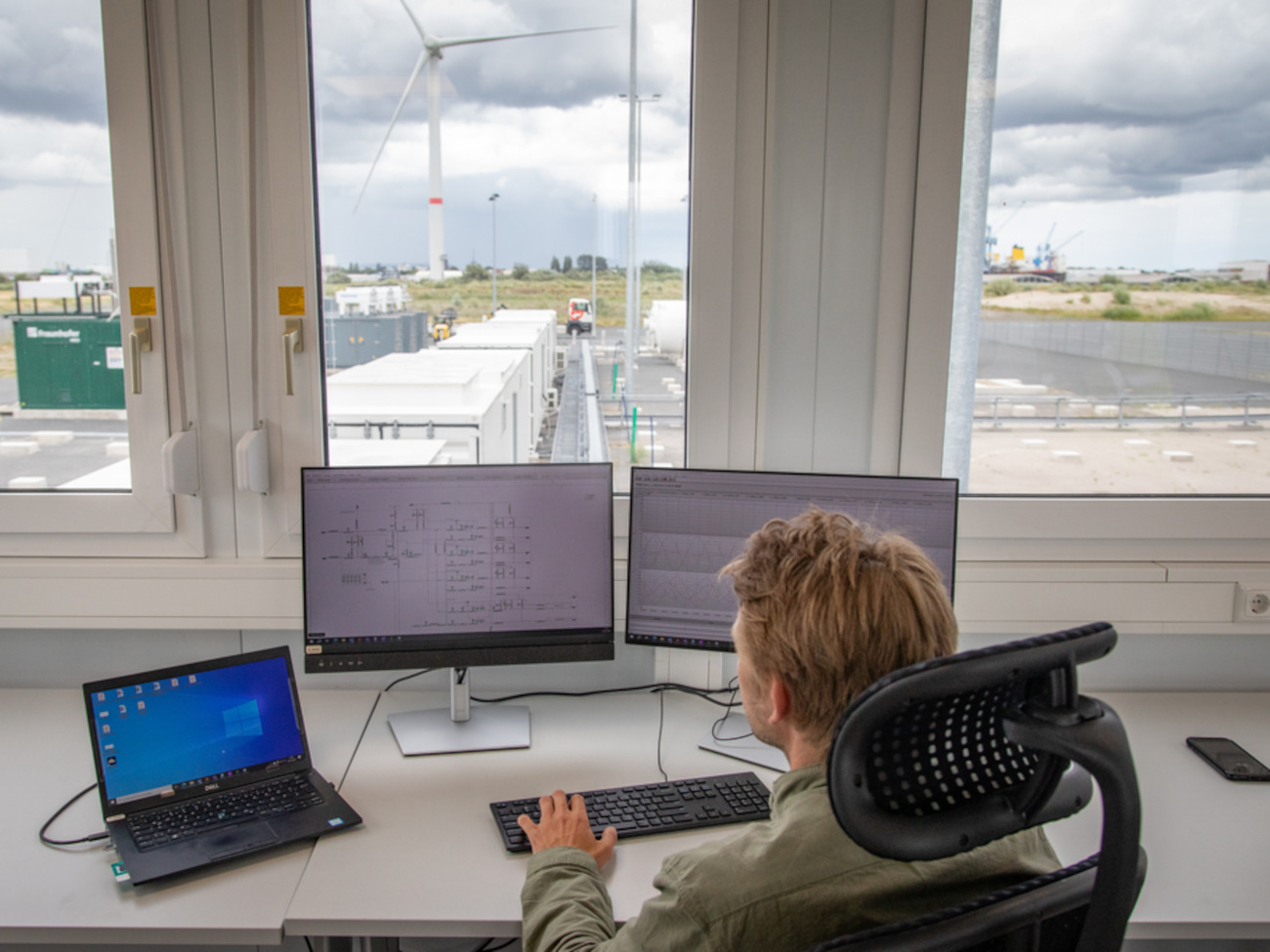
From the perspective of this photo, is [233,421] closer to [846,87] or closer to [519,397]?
[519,397]

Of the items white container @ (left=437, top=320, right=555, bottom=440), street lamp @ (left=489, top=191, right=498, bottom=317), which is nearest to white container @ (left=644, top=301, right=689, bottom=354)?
white container @ (left=437, top=320, right=555, bottom=440)

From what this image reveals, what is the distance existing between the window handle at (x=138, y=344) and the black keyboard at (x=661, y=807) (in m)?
1.16

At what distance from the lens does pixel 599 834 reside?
1472mm

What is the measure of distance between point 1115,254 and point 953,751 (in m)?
1.79

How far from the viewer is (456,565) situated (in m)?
1.79

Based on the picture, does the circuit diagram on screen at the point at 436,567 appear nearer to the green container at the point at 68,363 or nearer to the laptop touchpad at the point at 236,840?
the laptop touchpad at the point at 236,840

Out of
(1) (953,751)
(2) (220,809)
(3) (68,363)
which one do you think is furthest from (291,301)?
(1) (953,751)

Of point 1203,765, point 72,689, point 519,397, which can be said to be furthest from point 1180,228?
point 72,689

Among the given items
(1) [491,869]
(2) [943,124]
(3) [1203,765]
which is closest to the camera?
(1) [491,869]

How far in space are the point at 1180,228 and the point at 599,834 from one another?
5.91ft

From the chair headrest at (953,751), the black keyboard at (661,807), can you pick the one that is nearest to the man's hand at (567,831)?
the black keyboard at (661,807)

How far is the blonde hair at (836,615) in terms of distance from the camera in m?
0.96

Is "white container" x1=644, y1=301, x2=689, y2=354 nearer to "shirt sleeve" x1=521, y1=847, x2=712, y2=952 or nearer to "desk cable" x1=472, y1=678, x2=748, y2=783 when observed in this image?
"desk cable" x1=472, y1=678, x2=748, y2=783

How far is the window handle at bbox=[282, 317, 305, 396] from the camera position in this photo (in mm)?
1987
